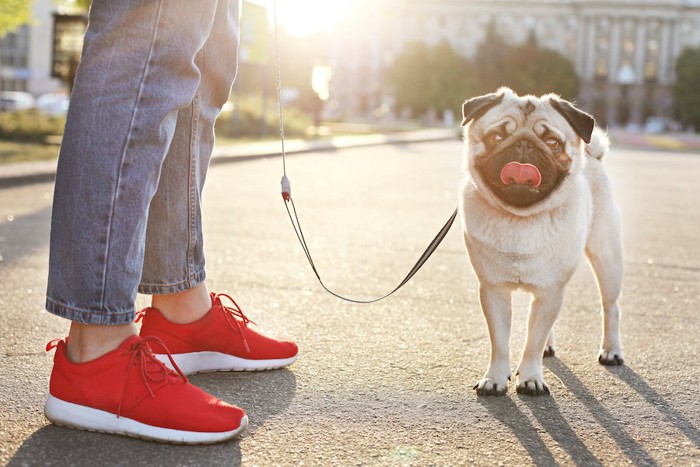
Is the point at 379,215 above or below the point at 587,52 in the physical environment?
below

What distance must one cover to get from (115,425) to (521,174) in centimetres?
128

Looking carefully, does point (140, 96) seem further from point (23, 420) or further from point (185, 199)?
point (23, 420)

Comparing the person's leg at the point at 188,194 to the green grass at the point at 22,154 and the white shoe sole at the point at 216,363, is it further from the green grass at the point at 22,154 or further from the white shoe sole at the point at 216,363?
the green grass at the point at 22,154

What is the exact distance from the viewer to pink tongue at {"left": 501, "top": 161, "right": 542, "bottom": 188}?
2586 millimetres

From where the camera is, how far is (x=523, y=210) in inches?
107

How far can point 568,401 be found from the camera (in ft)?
8.79

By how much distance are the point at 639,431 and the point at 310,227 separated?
16.1 ft

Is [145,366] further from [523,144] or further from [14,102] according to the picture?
[14,102]

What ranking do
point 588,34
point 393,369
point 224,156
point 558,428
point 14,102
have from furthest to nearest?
point 588,34, point 14,102, point 224,156, point 393,369, point 558,428

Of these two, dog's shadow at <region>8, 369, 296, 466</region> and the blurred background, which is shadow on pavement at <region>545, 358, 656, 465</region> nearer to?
dog's shadow at <region>8, 369, 296, 466</region>

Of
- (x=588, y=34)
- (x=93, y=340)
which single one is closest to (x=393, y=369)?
(x=93, y=340)

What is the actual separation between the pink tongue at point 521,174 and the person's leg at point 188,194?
83 centimetres

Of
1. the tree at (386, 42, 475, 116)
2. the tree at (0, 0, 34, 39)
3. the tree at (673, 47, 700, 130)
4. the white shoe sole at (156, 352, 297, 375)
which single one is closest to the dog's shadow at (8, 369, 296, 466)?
the white shoe sole at (156, 352, 297, 375)

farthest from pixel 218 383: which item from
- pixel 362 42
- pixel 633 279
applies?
pixel 362 42
